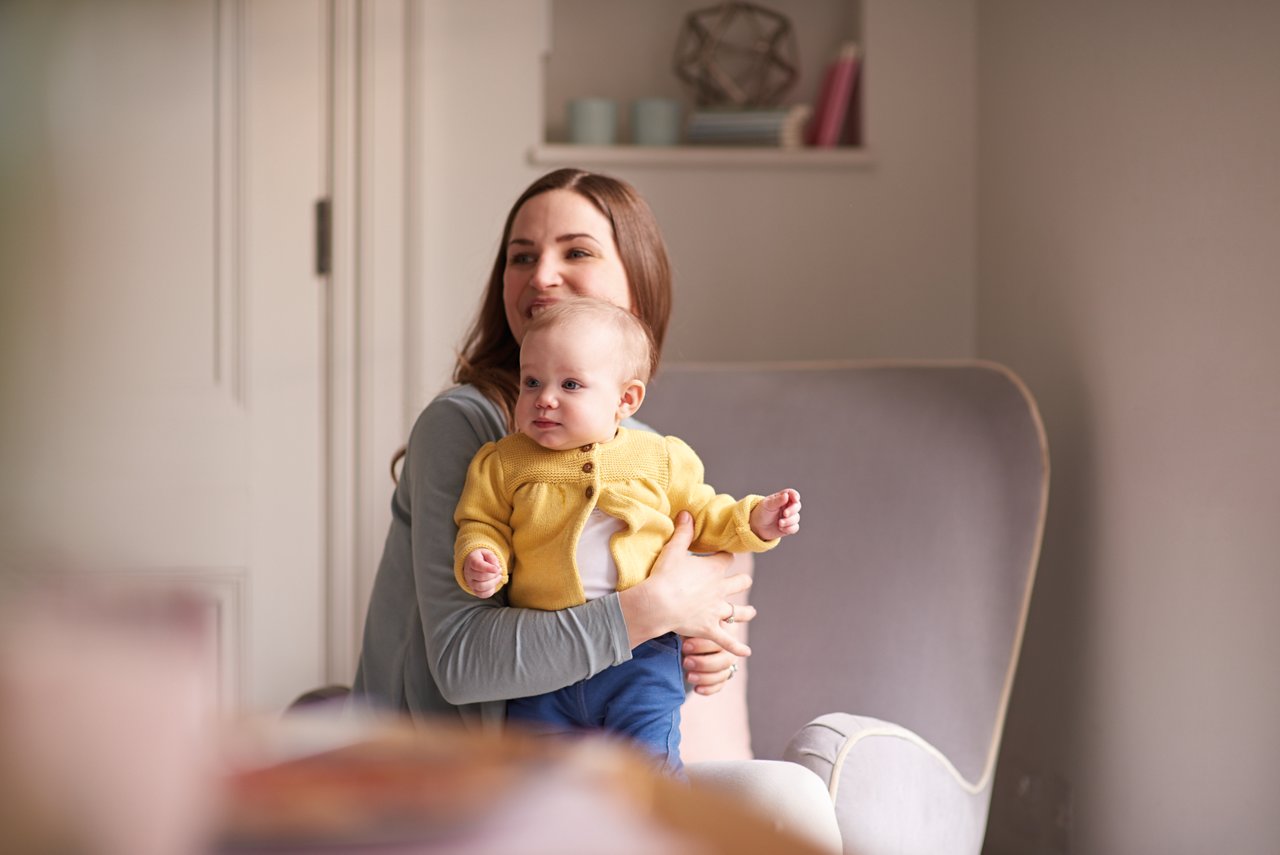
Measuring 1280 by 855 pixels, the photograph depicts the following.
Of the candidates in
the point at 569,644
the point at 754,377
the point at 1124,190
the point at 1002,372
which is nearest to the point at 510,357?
the point at 569,644

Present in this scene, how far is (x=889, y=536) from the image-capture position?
64.8 inches

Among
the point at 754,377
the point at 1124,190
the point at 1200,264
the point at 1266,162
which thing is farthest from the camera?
the point at 754,377

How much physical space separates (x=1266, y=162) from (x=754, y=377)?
721 mm

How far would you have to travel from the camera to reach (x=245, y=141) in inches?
84.4

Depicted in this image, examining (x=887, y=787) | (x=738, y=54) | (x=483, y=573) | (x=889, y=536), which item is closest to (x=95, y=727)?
(x=483, y=573)

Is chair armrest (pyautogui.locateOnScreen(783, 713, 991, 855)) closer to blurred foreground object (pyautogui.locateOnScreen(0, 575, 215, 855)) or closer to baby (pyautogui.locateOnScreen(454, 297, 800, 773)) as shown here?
baby (pyautogui.locateOnScreen(454, 297, 800, 773))

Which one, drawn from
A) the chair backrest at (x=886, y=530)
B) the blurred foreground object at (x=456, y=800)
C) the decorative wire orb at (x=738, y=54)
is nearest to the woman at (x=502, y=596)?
the chair backrest at (x=886, y=530)

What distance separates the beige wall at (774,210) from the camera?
7.10 feet

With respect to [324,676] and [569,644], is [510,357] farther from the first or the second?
[324,676]

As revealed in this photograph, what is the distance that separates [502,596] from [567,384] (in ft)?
0.70

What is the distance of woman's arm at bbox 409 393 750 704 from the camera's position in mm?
1036

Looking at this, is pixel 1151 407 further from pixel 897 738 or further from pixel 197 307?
pixel 197 307

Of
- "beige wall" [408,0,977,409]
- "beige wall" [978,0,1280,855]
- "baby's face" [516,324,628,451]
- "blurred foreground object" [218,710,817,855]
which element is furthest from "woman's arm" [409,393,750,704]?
"beige wall" [408,0,977,409]

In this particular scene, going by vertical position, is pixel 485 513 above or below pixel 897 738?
above
